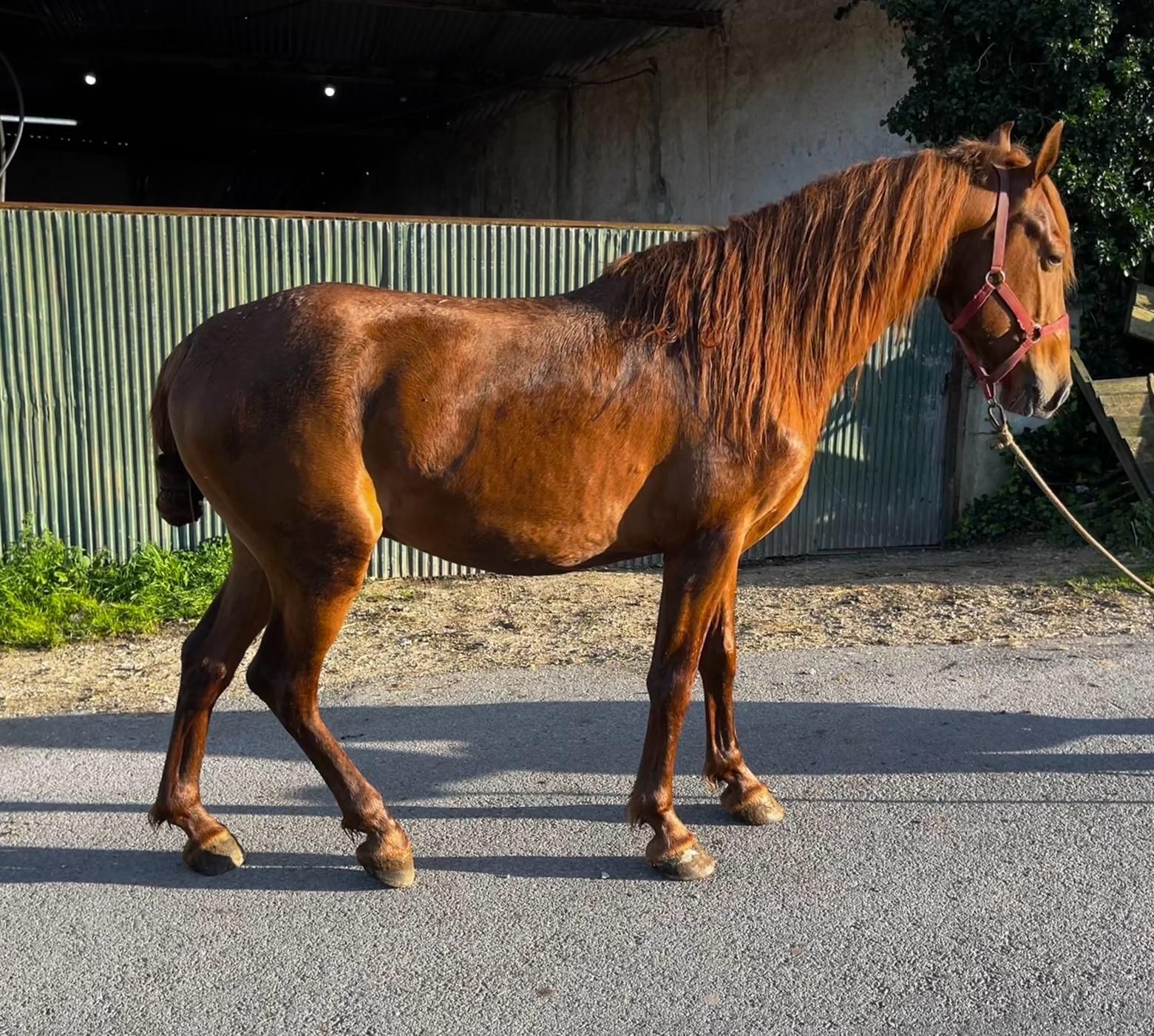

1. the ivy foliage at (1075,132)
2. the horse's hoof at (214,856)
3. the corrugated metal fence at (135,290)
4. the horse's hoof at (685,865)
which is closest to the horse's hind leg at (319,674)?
the horse's hoof at (214,856)

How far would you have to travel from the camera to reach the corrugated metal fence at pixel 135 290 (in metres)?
6.21

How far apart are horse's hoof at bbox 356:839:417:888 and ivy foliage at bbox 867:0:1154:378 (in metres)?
7.23

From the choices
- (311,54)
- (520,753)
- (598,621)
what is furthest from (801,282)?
(311,54)

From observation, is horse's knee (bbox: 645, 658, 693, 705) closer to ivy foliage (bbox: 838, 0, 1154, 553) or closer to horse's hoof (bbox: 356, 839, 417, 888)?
horse's hoof (bbox: 356, 839, 417, 888)

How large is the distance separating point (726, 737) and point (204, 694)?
1.69 m

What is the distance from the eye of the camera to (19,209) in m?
6.10

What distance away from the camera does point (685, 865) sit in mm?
3107

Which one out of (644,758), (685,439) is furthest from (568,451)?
(644,758)

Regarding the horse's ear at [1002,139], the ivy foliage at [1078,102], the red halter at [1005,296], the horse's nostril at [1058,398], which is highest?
the ivy foliage at [1078,102]

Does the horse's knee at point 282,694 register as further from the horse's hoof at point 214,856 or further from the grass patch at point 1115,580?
the grass patch at point 1115,580

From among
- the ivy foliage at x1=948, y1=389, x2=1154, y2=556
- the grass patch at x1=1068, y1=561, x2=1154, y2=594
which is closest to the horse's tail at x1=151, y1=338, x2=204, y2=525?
the grass patch at x1=1068, y1=561, x2=1154, y2=594

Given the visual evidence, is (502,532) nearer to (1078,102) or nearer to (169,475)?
(169,475)

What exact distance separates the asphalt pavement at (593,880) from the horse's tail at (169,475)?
42.1 inches

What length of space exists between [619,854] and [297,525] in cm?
143
